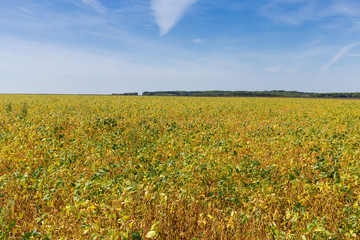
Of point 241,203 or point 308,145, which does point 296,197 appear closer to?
point 241,203

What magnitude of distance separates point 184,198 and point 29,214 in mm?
3117

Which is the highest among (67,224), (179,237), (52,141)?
(52,141)

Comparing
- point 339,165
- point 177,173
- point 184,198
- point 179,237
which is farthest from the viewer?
point 339,165

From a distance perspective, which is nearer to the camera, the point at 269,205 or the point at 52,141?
the point at 269,205

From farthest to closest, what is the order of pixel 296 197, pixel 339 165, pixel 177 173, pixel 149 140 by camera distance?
1. pixel 149 140
2. pixel 339 165
3. pixel 177 173
4. pixel 296 197

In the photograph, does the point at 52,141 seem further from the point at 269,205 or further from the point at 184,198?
the point at 269,205

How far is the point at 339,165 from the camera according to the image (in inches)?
239

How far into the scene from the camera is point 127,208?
3635 mm

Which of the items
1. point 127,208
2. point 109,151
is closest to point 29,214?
point 127,208

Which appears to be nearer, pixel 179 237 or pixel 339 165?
pixel 179 237

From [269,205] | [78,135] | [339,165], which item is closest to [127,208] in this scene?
[269,205]

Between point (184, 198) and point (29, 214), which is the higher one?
point (184, 198)

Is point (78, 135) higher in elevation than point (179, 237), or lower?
higher

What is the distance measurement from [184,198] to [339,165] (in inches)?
197
